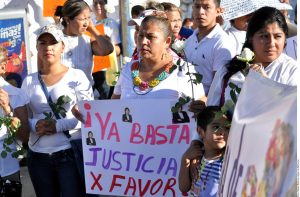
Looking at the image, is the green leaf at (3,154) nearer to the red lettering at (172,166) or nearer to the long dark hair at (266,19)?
the red lettering at (172,166)

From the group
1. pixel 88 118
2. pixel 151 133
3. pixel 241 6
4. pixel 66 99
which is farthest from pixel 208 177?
pixel 241 6

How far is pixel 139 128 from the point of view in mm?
4777

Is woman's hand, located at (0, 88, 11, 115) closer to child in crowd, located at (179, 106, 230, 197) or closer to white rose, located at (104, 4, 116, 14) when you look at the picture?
child in crowd, located at (179, 106, 230, 197)

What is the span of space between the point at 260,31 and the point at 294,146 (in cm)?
231

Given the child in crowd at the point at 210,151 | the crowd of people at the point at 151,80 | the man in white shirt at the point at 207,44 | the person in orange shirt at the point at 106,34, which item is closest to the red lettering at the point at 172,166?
the crowd of people at the point at 151,80

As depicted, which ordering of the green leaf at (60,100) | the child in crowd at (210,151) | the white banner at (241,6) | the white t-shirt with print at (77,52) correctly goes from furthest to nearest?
the white t-shirt with print at (77,52), the white banner at (241,6), the green leaf at (60,100), the child in crowd at (210,151)

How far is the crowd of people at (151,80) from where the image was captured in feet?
13.1

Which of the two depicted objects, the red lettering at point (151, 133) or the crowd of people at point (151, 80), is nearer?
the crowd of people at point (151, 80)

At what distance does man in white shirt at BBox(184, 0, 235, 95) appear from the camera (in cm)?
527

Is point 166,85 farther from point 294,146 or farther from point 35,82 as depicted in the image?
point 294,146

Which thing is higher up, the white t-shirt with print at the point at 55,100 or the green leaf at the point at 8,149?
the white t-shirt with print at the point at 55,100

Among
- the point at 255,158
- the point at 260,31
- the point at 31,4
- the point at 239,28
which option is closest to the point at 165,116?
the point at 260,31

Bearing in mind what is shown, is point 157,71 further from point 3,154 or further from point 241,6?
point 3,154

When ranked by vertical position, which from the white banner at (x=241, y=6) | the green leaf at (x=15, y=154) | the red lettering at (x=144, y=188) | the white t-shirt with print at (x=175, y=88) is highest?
the white banner at (x=241, y=6)
